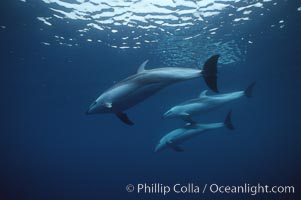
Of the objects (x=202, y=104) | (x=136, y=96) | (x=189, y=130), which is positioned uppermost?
(x=136, y=96)

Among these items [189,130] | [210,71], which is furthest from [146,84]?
[189,130]

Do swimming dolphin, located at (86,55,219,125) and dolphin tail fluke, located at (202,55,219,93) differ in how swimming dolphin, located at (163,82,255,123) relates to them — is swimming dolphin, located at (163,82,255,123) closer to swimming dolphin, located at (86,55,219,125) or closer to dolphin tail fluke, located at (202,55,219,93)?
swimming dolphin, located at (86,55,219,125)

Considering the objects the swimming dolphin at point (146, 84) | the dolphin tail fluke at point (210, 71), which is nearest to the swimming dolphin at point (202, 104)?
the swimming dolphin at point (146, 84)

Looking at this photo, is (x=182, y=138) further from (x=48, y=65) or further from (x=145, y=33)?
(x=48, y=65)

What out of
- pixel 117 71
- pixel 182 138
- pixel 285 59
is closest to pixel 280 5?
pixel 182 138

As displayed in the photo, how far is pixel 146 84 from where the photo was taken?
632 cm

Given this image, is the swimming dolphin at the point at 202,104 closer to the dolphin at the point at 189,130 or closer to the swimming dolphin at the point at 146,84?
the dolphin at the point at 189,130

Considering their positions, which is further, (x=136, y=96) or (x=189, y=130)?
(x=189, y=130)

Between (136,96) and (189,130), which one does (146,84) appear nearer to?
(136,96)

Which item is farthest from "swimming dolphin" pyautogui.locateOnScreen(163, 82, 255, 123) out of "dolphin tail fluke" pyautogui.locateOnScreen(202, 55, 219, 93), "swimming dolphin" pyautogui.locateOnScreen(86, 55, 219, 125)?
"dolphin tail fluke" pyautogui.locateOnScreen(202, 55, 219, 93)

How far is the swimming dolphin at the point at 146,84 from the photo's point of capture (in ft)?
20.4

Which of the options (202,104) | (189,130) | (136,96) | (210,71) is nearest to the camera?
(210,71)

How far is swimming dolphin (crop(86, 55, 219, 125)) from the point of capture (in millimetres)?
6211

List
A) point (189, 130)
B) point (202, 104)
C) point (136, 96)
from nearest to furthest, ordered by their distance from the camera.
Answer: point (136, 96), point (202, 104), point (189, 130)
